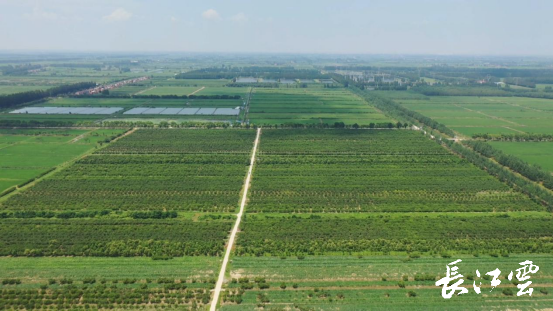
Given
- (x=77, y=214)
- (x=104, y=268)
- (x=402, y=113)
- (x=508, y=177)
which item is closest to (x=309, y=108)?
(x=402, y=113)

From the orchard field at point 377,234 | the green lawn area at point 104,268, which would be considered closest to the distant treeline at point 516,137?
the orchard field at point 377,234

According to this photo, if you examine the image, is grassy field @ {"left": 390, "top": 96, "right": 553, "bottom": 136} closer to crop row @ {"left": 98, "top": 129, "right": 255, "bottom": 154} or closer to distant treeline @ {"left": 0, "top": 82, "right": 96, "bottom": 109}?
crop row @ {"left": 98, "top": 129, "right": 255, "bottom": 154}

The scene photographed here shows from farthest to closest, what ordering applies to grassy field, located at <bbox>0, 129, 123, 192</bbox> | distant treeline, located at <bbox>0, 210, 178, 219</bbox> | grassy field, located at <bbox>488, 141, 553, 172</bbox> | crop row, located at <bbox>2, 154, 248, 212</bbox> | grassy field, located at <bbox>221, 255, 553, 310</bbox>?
1. grassy field, located at <bbox>488, 141, 553, 172</bbox>
2. grassy field, located at <bbox>0, 129, 123, 192</bbox>
3. crop row, located at <bbox>2, 154, 248, 212</bbox>
4. distant treeline, located at <bbox>0, 210, 178, 219</bbox>
5. grassy field, located at <bbox>221, 255, 553, 310</bbox>

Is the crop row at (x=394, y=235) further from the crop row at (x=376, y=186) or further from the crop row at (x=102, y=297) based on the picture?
the crop row at (x=102, y=297)

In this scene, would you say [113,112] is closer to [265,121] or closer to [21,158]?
[21,158]

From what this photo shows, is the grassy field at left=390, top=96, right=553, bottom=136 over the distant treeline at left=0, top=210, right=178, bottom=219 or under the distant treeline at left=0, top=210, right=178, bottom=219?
over

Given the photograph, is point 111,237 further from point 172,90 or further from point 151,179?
point 172,90

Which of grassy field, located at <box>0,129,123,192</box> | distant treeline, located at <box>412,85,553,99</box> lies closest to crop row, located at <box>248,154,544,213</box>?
grassy field, located at <box>0,129,123,192</box>
